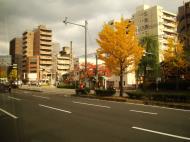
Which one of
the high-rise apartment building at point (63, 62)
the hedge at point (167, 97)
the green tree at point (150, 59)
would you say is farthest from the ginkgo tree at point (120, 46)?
the high-rise apartment building at point (63, 62)

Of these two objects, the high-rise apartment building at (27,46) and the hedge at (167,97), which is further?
the high-rise apartment building at (27,46)

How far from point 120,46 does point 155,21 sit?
228ft

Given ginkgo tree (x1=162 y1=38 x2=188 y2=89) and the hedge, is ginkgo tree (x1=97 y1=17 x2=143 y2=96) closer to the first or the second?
the hedge

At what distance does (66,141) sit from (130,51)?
741 inches

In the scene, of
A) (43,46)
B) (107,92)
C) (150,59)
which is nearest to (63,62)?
(43,46)

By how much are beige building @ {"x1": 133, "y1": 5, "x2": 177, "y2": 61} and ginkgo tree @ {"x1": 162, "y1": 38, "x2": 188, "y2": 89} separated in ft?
151

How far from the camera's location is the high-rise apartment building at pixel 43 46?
116125mm

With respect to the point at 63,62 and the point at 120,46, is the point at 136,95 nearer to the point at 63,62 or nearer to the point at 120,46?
the point at 120,46

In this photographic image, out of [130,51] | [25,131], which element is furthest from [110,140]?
[130,51]

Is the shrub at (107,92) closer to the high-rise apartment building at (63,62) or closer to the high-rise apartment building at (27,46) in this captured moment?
the high-rise apartment building at (27,46)

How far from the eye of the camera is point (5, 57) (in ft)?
221

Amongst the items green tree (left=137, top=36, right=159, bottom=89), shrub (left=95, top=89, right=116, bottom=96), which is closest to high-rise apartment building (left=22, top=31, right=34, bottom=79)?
green tree (left=137, top=36, right=159, bottom=89)

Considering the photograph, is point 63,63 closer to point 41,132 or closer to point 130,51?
point 130,51

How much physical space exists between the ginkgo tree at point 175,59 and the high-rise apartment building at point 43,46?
8109 centimetres
